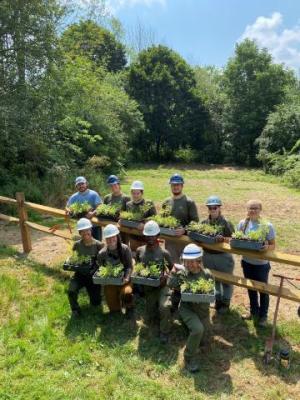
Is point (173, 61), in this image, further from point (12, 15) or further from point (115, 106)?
point (12, 15)

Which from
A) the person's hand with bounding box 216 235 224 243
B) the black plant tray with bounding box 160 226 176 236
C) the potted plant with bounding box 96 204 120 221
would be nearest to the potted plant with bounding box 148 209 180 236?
the black plant tray with bounding box 160 226 176 236

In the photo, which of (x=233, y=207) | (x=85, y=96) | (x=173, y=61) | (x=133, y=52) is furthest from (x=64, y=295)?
(x=133, y=52)

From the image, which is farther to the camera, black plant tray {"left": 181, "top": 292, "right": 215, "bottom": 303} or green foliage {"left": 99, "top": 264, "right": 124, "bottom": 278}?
green foliage {"left": 99, "top": 264, "right": 124, "bottom": 278}

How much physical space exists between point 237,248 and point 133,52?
37838mm

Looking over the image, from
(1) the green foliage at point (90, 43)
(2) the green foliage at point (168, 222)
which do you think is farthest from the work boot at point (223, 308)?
(1) the green foliage at point (90, 43)

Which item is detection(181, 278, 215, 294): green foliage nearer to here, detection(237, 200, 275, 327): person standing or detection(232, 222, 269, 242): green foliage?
detection(232, 222, 269, 242): green foliage

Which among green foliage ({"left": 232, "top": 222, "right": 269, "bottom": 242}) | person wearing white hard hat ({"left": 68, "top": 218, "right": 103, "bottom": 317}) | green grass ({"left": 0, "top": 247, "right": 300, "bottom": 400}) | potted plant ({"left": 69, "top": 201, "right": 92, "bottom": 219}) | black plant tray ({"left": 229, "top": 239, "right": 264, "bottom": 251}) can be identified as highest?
green foliage ({"left": 232, "top": 222, "right": 269, "bottom": 242})

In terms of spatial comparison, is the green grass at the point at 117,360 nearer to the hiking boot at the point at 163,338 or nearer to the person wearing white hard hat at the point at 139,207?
the hiking boot at the point at 163,338

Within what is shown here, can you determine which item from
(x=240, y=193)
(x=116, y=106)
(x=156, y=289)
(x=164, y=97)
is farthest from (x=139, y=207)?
(x=164, y=97)

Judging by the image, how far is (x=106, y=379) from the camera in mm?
4609

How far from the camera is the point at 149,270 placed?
207 inches

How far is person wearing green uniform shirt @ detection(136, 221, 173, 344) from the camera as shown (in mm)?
5242

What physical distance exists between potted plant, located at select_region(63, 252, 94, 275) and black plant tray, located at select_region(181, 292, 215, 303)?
1.71 metres

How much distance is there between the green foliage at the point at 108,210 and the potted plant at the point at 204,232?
1.53 m
